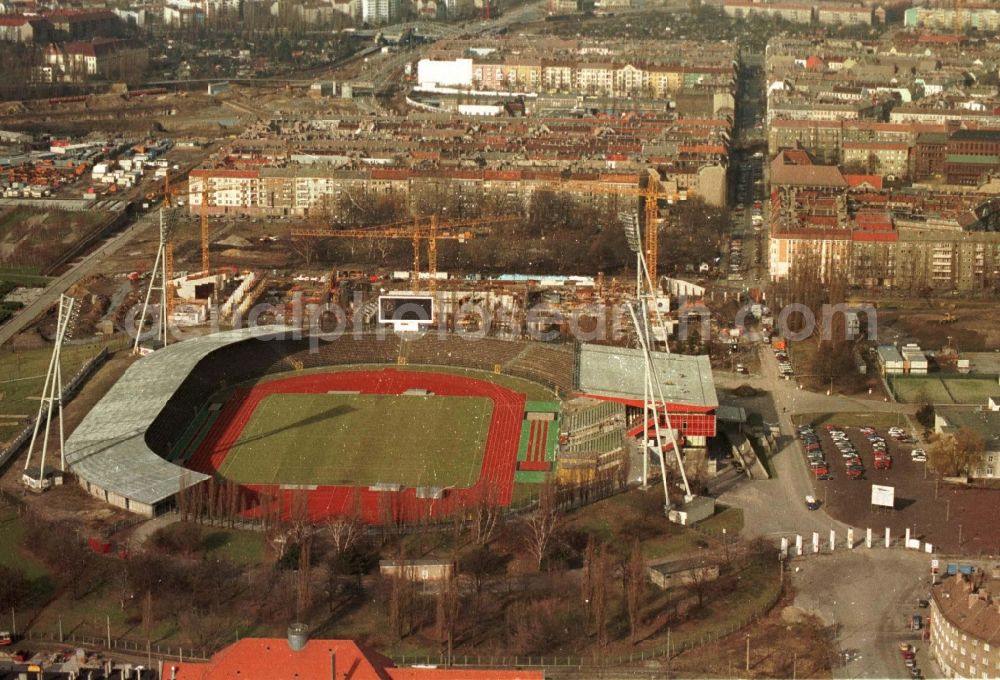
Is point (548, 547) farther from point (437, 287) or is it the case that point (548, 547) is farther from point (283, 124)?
point (283, 124)

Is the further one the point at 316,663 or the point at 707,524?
the point at 707,524

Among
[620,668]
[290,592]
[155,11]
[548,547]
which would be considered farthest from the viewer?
[155,11]

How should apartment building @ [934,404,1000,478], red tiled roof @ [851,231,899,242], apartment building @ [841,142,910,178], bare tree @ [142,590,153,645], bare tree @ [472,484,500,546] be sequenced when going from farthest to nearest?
apartment building @ [841,142,910,178]
red tiled roof @ [851,231,899,242]
apartment building @ [934,404,1000,478]
bare tree @ [472,484,500,546]
bare tree @ [142,590,153,645]

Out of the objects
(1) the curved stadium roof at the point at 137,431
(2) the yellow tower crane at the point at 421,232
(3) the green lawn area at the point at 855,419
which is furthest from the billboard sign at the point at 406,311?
(3) the green lawn area at the point at 855,419

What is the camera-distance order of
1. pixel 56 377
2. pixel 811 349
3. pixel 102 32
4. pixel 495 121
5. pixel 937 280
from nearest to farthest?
1. pixel 56 377
2. pixel 811 349
3. pixel 937 280
4. pixel 495 121
5. pixel 102 32

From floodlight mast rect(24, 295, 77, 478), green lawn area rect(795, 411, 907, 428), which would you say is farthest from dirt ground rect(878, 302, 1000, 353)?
floodlight mast rect(24, 295, 77, 478)

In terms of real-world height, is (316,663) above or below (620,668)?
above

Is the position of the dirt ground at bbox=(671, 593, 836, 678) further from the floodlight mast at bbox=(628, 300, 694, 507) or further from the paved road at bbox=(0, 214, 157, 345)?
the paved road at bbox=(0, 214, 157, 345)

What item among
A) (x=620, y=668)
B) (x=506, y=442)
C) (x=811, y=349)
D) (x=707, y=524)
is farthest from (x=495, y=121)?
(x=620, y=668)
